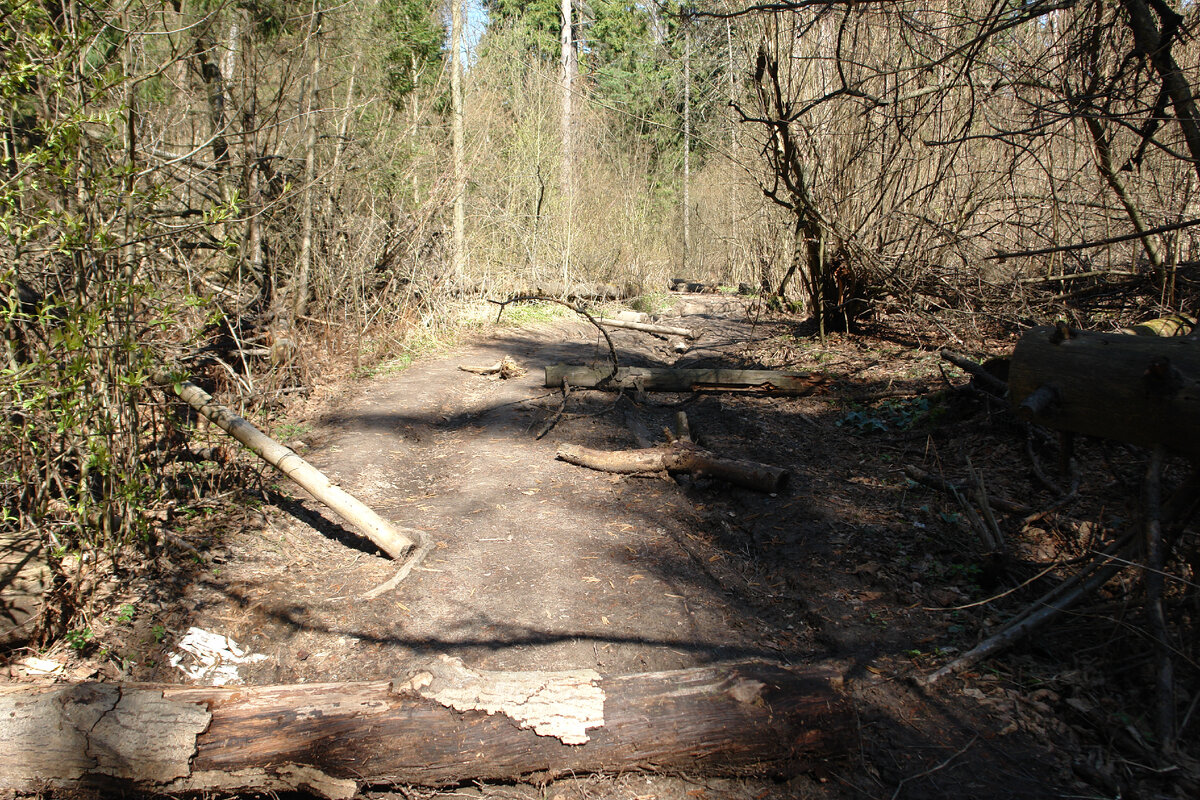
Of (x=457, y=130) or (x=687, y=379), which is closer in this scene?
(x=687, y=379)

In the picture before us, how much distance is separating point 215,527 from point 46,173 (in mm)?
2252

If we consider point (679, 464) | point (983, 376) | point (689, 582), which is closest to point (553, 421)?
point (679, 464)

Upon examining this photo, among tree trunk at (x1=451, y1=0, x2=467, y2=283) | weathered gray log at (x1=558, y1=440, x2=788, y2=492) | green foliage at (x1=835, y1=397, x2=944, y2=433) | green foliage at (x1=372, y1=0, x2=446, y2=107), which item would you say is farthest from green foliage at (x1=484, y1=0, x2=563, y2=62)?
weathered gray log at (x1=558, y1=440, x2=788, y2=492)

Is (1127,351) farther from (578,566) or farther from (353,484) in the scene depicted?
(353,484)

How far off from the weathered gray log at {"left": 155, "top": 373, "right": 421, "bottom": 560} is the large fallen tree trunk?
1.63 meters

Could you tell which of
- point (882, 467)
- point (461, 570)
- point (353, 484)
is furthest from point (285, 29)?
point (882, 467)

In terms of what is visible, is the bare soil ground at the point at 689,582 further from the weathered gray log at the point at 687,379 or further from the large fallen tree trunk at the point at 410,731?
the weathered gray log at the point at 687,379

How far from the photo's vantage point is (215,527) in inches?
178

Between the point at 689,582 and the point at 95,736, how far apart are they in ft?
Result: 9.66

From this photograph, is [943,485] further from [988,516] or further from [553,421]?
[553,421]

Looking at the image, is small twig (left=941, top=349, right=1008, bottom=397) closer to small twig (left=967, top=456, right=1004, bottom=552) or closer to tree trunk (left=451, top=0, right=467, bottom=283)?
small twig (left=967, top=456, right=1004, bottom=552)

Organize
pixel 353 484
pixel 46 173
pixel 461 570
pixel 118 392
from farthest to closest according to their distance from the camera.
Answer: pixel 353 484 < pixel 461 570 < pixel 118 392 < pixel 46 173

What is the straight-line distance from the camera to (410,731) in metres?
2.66

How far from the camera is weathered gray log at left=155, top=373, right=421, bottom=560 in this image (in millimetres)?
4355
